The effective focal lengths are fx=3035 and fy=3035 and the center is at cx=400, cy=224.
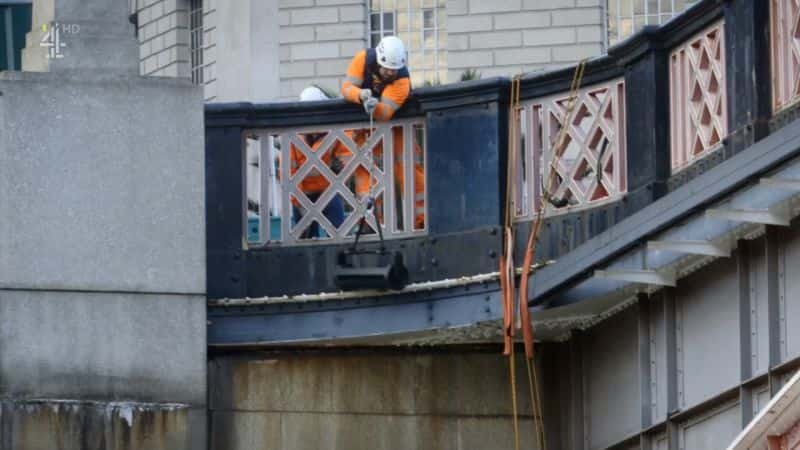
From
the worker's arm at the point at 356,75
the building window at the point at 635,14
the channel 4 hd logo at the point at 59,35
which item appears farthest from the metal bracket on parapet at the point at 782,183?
the building window at the point at 635,14

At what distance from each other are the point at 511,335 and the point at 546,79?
1871 mm

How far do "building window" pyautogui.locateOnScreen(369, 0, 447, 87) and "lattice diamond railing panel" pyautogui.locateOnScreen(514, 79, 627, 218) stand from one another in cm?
3325

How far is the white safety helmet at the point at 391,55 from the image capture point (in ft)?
76.4

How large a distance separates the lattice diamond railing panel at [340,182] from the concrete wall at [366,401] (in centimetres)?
98

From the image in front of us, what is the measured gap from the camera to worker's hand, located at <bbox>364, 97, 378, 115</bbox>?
22828mm

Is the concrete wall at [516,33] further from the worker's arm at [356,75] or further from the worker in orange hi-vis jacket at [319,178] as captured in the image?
the worker in orange hi-vis jacket at [319,178]

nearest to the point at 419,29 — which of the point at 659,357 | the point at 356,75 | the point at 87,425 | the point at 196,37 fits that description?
the point at 196,37

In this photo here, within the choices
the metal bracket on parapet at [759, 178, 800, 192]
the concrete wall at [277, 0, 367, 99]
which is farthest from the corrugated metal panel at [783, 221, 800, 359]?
the concrete wall at [277, 0, 367, 99]

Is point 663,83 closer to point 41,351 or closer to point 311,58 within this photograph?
point 41,351

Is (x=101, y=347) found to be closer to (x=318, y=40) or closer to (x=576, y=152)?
(x=576, y=152)

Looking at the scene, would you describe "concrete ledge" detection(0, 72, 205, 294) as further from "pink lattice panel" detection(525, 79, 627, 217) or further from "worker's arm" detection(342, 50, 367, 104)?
"pink lattice panel" detection(525, 79, 627, 217)

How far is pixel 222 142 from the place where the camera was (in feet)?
76.8

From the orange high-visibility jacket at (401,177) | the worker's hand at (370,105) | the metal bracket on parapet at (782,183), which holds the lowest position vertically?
the metal bracket on parapet at (782,183)

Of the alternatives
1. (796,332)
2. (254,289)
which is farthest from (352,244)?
(796,332)
